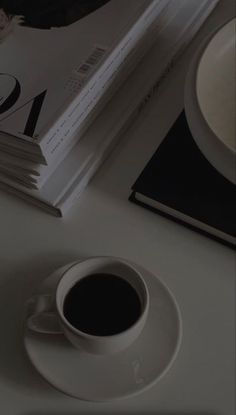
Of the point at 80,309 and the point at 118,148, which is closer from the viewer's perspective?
the point at 80,309

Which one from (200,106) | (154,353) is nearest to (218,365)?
(154,353)

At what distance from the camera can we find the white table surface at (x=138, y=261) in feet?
1.21

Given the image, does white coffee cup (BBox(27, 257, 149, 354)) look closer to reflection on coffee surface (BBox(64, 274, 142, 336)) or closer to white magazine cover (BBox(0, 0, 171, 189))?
reflection on coffee surface (BBox(64, 274, 142, 336))

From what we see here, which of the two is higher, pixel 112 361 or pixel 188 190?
pixel 188 190

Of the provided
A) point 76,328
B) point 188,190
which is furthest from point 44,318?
point 188,190

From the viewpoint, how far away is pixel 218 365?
1.25 feet

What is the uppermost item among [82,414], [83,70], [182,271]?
[83,70]

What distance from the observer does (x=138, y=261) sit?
0.43 m

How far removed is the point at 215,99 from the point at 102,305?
0.70 ft

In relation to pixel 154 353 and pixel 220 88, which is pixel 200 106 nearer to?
pixel 220 88

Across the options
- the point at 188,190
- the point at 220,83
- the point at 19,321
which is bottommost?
the point at 19,321

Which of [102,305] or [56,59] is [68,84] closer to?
[56,59]

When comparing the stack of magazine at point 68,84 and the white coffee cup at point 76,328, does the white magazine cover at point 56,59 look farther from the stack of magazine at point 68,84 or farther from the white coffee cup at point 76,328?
the white coffee cup at point 76,328

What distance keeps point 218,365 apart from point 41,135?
225 millimetres
